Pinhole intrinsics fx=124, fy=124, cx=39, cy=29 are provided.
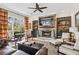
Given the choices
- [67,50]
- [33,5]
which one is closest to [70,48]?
[67,50]

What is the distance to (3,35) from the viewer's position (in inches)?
108

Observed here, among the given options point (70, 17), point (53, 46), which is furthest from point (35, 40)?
point (70, 17)

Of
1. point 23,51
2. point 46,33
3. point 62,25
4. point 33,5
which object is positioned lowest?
point 23,51

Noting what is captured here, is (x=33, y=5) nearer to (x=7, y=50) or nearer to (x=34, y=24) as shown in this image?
(x=34, y=24)

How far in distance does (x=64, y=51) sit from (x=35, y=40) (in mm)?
693

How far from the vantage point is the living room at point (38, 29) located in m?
2.70

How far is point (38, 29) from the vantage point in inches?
113

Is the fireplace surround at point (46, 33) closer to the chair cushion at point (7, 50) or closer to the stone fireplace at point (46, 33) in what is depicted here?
the stone fireplace at point (46, 33)

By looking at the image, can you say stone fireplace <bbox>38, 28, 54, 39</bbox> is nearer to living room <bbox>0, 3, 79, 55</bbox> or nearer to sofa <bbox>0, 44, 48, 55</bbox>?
living room <bbox>0, 3, 79, 55</bbox>

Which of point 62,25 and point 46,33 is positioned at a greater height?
point 62,25

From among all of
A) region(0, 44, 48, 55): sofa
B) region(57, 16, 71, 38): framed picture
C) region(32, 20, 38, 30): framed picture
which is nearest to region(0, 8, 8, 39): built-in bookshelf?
region(0, 44, 48, 55): sofa

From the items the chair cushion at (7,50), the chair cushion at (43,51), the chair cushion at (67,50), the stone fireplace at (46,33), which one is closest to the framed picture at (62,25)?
the stone fireplace at (46,33)

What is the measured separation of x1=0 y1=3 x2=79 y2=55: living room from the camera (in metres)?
2.70
